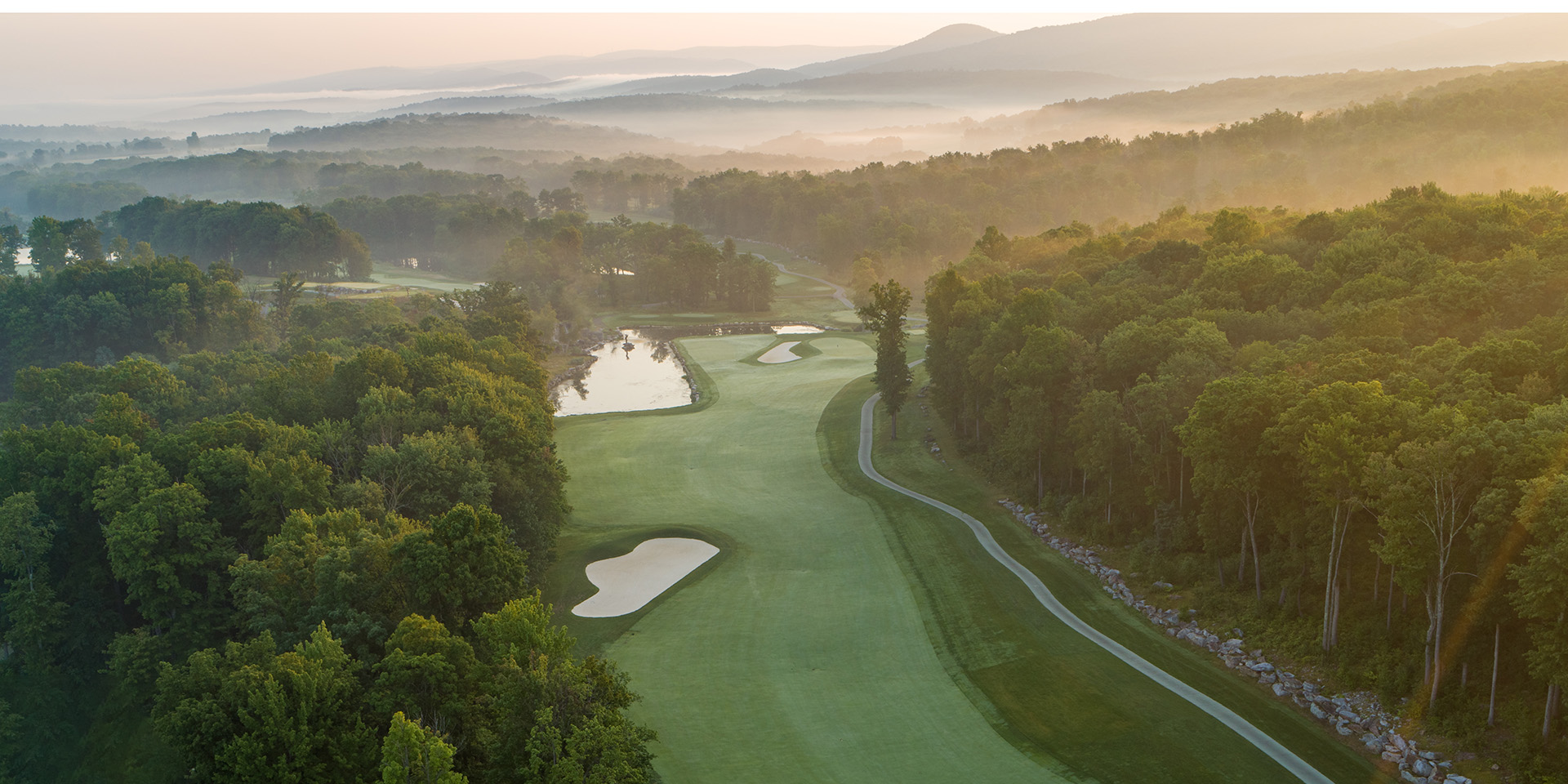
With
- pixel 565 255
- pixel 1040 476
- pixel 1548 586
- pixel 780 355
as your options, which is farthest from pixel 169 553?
pixel 565 255

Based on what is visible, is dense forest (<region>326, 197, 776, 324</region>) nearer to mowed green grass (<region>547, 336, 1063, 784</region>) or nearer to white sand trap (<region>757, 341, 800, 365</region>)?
white sand trap (<region>757, 341, 800, 365</region>)

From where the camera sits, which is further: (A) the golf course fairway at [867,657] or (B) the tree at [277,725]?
(A) the golf course fairway at [867,657]

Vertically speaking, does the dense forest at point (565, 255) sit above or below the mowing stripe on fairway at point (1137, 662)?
above

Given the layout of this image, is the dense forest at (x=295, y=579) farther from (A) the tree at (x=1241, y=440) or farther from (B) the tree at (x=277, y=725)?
(A) the tree at (x=1241, y=440)

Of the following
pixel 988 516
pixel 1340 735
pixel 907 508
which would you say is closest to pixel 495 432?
pixel 907 508

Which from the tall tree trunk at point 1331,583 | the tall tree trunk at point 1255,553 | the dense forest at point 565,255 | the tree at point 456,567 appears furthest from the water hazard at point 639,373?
the tall tree trunk at point 1331,583

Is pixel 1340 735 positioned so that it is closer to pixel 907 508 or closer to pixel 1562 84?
pixel 907 508

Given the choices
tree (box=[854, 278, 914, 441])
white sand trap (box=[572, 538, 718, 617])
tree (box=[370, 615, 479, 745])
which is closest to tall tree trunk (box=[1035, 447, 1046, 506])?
tree (box=[854, 278, 914, 441])
